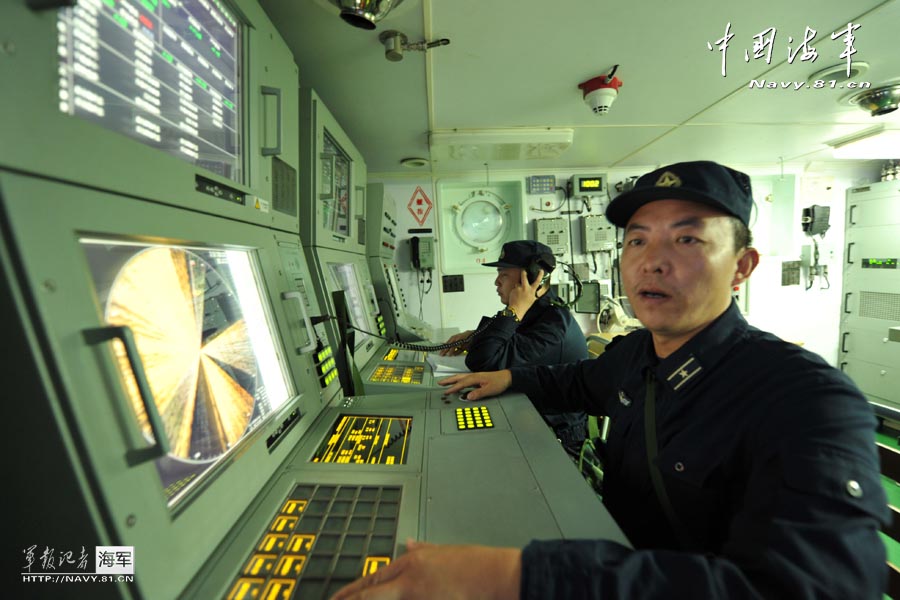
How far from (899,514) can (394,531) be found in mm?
1376

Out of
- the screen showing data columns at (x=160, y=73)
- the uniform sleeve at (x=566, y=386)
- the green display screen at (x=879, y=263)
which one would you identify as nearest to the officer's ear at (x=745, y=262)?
the uniform sleeve at (x=566, y=386)

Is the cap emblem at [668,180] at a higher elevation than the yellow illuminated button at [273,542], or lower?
higher

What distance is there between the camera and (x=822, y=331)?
4.30m

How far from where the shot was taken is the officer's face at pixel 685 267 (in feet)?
2.92

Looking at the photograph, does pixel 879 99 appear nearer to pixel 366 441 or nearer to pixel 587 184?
pixel 587 184

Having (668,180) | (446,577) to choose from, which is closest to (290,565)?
(446,577)

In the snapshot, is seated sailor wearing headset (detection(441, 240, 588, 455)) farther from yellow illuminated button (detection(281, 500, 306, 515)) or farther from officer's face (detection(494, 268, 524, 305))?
yellow illuminated button (detection(281, 500, 306, 515))

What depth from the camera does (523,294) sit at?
210 centimetres

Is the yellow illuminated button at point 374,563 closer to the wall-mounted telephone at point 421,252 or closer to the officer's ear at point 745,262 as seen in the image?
the officer's ear at point 745,262

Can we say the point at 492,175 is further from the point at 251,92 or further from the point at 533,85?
the point at 251,92

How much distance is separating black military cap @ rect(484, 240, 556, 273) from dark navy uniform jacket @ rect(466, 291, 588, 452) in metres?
0.21

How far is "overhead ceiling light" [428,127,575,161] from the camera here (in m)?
2.66

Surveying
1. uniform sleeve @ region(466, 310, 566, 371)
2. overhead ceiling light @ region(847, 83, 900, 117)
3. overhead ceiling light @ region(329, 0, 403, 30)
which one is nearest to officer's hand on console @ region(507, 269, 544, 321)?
uniform sleeve @ region(466, 310, 566, 371)

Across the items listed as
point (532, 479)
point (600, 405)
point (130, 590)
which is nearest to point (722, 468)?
point (532, 479)
